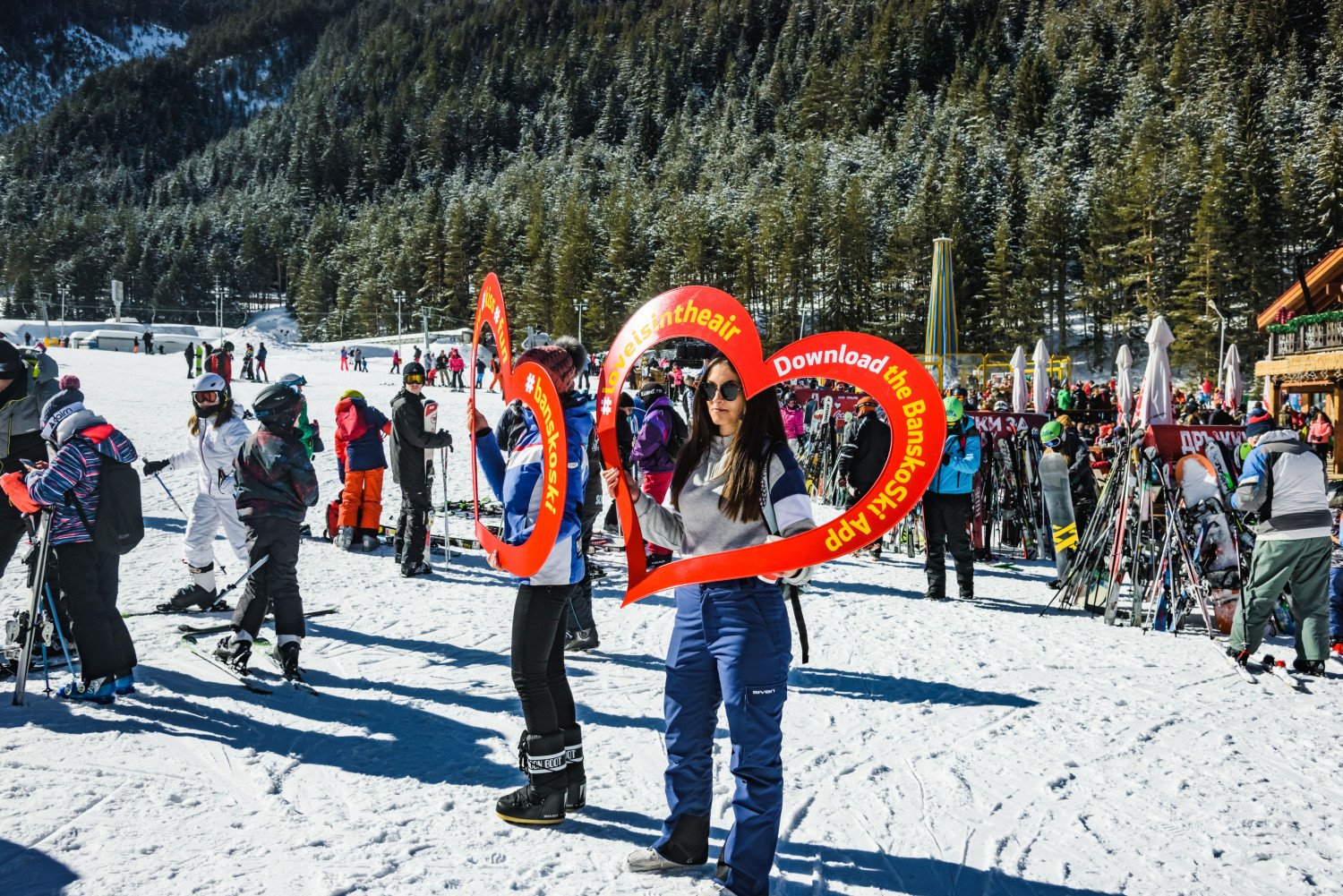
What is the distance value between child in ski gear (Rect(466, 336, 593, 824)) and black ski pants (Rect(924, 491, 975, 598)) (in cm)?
508

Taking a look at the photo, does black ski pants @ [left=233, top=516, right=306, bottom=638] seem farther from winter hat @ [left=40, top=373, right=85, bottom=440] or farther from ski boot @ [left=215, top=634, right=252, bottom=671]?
winter hat @ [left=40, top=373, right=85, bottom=440]

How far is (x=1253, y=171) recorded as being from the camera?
162 feet

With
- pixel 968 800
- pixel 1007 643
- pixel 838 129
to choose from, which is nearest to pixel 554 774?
pixel 968 800

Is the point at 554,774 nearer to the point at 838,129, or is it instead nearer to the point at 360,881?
the point at 360,881

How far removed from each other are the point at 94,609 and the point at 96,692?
0.45 metres

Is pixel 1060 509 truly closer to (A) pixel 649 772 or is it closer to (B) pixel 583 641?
(B) pixel 583 641

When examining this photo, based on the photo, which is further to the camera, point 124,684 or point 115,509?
point 124,684

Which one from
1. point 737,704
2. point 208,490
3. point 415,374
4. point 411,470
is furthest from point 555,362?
point 411,470

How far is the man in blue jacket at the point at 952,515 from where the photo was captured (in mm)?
7695

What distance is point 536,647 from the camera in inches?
127

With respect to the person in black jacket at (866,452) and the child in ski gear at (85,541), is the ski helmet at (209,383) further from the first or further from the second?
the person in black jacket at (866,452)

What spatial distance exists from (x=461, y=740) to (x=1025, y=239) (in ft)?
196

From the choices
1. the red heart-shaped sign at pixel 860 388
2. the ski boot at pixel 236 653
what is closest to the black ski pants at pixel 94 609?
the ski boot at pixel 236 653

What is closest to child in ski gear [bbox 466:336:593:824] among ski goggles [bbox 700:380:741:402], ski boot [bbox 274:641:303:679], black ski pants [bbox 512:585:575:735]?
black ski pants [bbox 512:585:575:735]
